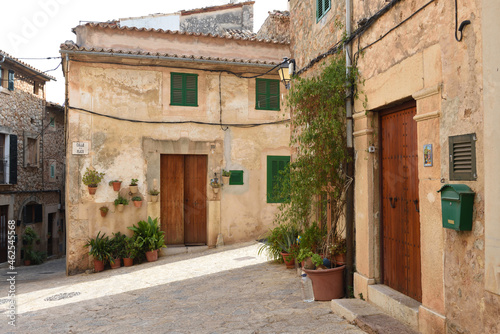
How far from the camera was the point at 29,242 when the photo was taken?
1720 cm

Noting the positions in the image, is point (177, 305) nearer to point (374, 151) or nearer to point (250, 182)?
point (374, 151)

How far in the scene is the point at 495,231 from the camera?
285cm

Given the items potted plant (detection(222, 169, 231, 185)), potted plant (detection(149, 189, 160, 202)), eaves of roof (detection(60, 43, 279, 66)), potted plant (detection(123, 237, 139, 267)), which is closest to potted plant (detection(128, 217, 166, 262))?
potted plant (detection(123, 237, 139, 267))

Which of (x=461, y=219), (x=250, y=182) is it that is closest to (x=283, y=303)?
(x=461, y=219)

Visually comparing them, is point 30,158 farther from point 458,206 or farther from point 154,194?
point 458,206

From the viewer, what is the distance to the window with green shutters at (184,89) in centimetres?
1028

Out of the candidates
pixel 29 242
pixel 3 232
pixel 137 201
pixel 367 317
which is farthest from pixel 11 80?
pixel 367 317

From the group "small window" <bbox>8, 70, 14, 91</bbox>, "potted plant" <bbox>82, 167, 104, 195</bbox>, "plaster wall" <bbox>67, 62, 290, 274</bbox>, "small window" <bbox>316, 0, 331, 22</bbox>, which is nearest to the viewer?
"small window" <bbox>316, 0, 331, 22</bbox>

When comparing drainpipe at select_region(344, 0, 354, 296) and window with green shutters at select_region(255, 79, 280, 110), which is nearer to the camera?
drainpipe at select_region(344, 0, 354, 296)

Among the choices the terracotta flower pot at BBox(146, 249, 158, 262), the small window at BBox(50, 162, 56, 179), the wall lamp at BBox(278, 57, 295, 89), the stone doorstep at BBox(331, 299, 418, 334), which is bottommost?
the terracotta flower pot at BBox(146, 249, 158, 262)

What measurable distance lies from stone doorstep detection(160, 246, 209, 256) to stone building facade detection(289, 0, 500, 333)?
5865 millimetres

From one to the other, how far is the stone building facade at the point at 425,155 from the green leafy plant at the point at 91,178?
6.49 m

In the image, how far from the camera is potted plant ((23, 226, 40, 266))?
16.8m

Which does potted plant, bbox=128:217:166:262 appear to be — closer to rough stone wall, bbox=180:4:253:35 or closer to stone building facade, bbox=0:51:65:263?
rough stone wall, bbox=180:4:253:35
